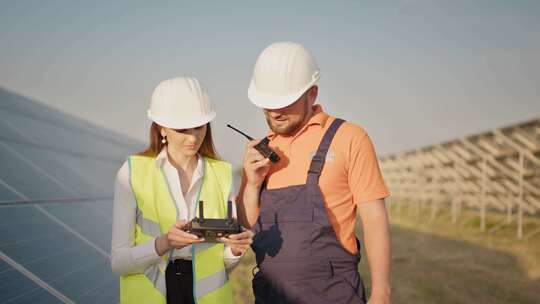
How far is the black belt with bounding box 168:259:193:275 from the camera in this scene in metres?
2.58

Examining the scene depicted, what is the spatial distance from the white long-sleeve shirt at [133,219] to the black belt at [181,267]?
0.08 feet

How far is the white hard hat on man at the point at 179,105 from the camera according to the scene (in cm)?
255

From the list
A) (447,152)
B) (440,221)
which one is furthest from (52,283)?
(440,221)

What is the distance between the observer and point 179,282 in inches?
101

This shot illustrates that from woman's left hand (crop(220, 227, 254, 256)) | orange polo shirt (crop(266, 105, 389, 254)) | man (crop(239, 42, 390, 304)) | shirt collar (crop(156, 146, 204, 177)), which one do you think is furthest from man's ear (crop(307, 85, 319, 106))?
woman's left hand (crop(220, 227, 254, 256))

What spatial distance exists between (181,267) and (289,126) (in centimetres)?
91

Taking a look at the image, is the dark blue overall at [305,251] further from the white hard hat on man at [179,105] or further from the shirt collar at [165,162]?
the white hard hat on man at [179,105]

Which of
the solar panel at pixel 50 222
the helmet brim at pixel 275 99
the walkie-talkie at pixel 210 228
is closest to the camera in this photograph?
the walkie-talkie at pixel 210 228

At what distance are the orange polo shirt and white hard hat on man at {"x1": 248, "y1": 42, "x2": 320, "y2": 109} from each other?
211 millimetres

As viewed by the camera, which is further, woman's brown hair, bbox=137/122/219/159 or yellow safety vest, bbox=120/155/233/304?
woman's brown hair, bbox=137/122/219/159

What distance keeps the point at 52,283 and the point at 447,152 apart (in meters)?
18.5

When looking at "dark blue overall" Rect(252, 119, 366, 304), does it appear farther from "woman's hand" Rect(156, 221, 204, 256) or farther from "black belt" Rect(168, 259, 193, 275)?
"woman's hand" Rect(156, 221, 204, 256)

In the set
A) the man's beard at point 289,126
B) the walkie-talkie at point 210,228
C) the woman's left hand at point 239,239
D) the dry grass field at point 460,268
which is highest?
the man's beard at point 289,126

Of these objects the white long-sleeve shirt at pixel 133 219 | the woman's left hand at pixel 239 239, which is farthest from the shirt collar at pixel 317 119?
the woman's left hand at pixel 239 239
